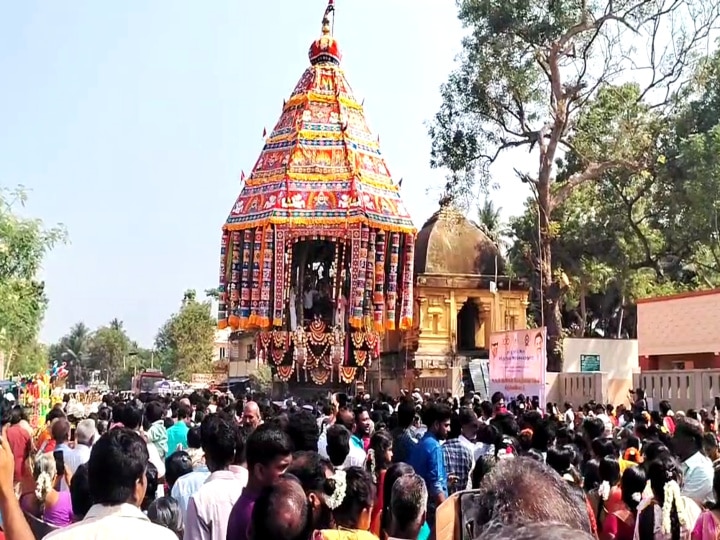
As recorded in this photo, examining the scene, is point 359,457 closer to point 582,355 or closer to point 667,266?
point 582,355

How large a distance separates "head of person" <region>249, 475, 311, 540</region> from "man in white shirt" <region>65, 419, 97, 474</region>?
3721 mm

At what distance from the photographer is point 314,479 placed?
4043 millimetres

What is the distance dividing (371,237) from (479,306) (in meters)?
8.80

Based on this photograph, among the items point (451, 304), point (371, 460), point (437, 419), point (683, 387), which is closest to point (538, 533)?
point (437, 419)

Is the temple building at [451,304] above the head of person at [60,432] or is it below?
above

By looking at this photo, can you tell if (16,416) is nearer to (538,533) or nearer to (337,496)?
(337,496)

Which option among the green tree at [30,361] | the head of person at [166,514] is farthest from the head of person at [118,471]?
the green tree at [30,361]

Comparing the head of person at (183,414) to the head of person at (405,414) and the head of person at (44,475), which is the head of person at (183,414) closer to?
the head of person at (405,414)

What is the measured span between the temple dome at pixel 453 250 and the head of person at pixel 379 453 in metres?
25.5

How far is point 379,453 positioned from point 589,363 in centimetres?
1848

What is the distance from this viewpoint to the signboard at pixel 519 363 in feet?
54.0

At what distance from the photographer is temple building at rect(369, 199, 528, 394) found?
101 feet

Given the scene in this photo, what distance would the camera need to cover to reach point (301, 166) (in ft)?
83.4

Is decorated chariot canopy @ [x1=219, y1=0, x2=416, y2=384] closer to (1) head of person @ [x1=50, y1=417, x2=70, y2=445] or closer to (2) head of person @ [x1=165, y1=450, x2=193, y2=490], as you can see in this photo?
(1) head of person @ [x1=50, y1=417, x2=70, y2=445]
